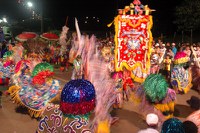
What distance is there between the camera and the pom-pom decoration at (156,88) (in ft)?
17.0

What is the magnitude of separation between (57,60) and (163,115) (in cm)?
1069

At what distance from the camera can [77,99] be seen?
2457mm

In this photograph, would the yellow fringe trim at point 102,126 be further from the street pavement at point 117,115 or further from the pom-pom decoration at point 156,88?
the street pavement at point 117,115

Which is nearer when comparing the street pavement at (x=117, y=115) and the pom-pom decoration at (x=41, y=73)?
the street pavement at (x=117, y=115)

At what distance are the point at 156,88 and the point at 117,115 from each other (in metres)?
1.75

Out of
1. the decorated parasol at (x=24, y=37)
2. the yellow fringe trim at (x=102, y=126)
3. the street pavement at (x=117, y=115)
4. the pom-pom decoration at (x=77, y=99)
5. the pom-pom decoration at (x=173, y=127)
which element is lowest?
the street pavement at (x=117, y=115)

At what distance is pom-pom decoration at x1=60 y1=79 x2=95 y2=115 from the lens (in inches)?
96.7

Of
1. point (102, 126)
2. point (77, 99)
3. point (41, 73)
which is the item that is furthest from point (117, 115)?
point (77, 99)

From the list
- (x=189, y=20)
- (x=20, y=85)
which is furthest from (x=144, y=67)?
(x=189, y=20)

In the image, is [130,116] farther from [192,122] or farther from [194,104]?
[192,122]

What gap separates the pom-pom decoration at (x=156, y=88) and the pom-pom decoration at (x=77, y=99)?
2851 millimetres

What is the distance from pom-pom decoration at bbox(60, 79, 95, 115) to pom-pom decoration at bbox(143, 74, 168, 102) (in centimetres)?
285

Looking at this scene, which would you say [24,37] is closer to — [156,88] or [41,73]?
[41,73]

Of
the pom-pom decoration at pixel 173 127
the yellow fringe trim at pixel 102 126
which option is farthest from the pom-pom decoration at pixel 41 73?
the pom-pom decoration at pixel 173 127
